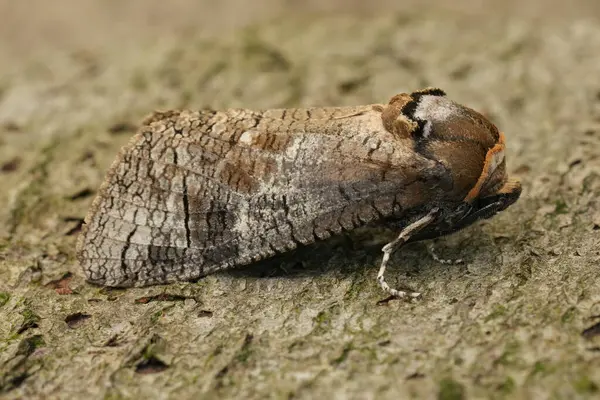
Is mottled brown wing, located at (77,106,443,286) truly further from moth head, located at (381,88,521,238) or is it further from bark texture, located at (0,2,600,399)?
bark texture, located at (0,2,600,399)

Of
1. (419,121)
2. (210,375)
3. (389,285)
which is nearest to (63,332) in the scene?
(210,375)

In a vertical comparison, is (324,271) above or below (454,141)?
below

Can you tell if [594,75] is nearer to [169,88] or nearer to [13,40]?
[169,88]

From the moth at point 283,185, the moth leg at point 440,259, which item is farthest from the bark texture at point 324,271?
the moth at point 283,185

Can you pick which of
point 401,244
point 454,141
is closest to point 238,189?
point 401,244

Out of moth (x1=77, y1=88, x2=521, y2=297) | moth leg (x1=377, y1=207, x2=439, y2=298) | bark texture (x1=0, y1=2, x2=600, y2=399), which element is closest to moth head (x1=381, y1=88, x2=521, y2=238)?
moth (x1=77, y1=88, x2=521, y2=297)

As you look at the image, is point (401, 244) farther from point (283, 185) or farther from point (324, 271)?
point (283, 185)
